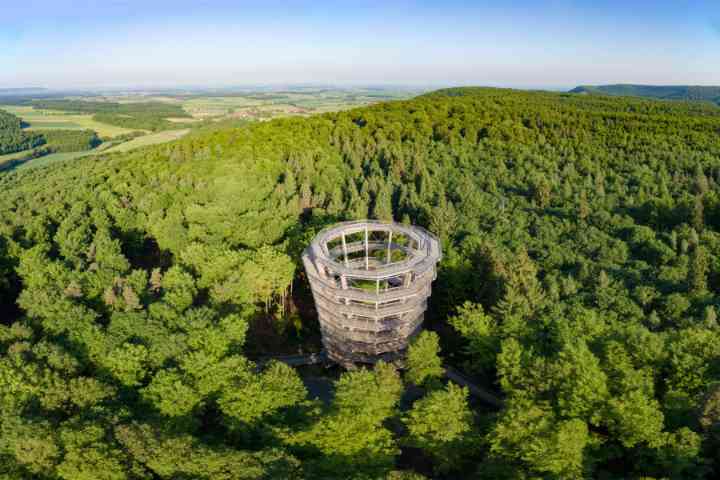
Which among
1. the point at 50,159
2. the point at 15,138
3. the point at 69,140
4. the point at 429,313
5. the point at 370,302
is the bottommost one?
the point at 429,313

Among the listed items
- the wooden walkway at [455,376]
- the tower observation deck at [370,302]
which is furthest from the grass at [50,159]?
the tower observation deck at [370,302]

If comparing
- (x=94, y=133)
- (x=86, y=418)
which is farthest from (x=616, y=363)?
(x=94, y=133)

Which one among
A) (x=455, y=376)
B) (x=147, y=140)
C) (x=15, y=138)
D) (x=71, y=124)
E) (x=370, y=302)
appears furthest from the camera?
(x=71, y=124)

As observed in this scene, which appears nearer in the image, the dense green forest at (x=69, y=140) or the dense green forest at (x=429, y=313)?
the dense green forest at (x=429, y=313)

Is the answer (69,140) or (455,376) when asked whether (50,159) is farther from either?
(455,376)

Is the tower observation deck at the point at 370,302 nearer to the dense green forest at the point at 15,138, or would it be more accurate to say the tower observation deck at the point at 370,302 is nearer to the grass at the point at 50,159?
the grass at the point at 50,159

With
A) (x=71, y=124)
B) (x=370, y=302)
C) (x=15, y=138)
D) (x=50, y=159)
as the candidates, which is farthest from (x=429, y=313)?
(x=71, y=124)

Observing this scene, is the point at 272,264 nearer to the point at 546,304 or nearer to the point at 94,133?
the point at 546,304

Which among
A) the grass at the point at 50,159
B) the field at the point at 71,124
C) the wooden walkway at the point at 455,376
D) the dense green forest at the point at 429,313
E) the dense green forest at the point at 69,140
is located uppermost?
the field at the point at 71,124

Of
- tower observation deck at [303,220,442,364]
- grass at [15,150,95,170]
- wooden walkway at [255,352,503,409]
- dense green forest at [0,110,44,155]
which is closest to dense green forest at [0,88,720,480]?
wooden walkway at [255,352,503,409]
